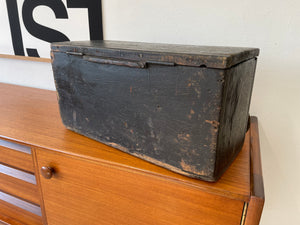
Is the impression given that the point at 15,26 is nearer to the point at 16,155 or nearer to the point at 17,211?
the point at 16,155

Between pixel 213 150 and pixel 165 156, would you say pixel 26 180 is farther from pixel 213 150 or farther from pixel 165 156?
pixel 213 150

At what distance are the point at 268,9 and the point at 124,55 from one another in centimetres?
57

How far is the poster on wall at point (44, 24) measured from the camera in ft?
3.36

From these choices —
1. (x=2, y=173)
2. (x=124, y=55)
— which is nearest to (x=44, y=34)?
(x=2, y=173)

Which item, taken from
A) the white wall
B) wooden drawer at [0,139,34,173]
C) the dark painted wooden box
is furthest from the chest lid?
wooden drawer at [0,139,34,173]

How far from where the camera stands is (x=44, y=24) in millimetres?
1119

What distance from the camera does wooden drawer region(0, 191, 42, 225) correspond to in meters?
0.81

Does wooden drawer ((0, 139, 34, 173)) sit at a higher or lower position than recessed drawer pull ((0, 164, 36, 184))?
higher

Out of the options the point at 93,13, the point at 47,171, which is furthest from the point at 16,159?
the point at 93,13

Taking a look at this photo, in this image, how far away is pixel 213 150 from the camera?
0.49 m

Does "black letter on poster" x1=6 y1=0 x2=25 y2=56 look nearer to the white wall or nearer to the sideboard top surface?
the sideboard top surface

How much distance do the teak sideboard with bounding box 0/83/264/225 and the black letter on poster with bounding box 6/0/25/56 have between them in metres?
0.50

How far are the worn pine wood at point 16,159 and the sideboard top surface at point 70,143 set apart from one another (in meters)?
0.06

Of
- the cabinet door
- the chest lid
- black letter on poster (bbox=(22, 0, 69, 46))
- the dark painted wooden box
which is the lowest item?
the cabinet door
